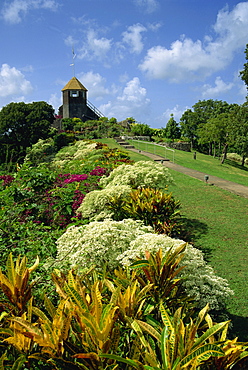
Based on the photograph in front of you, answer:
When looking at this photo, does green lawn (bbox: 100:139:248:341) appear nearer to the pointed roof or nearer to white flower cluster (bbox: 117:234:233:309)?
white flower cluster (bbox: 117:234:233:309)

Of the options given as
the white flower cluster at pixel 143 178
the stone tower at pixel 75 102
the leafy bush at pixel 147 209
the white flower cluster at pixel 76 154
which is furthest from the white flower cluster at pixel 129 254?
the stone tower at pixel 75 102

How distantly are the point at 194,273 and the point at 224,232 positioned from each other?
4352 millimetres

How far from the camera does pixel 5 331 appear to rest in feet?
7.88

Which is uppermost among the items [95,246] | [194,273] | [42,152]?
[95,246]

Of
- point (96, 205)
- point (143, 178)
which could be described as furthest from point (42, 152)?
point (96, 205)

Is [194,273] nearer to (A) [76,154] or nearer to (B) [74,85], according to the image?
(A) [76,154]

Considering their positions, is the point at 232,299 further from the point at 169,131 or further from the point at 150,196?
the point at 169,131

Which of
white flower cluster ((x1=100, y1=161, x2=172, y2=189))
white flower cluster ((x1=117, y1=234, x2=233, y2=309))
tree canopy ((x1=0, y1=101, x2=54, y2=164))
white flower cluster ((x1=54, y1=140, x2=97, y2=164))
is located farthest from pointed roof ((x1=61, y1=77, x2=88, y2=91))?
white flower cluster ((x1=117, y1=234, x2=233, y2=309))

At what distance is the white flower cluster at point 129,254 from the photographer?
3.52m

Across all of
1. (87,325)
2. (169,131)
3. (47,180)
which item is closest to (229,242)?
(47,180)

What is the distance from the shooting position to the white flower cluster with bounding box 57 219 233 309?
11.6 ft

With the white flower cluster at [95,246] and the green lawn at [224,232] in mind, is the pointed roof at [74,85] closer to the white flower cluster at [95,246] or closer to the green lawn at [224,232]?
the green lawn at [224,232]

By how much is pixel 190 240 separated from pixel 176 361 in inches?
204

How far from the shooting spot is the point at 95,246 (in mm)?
3922
